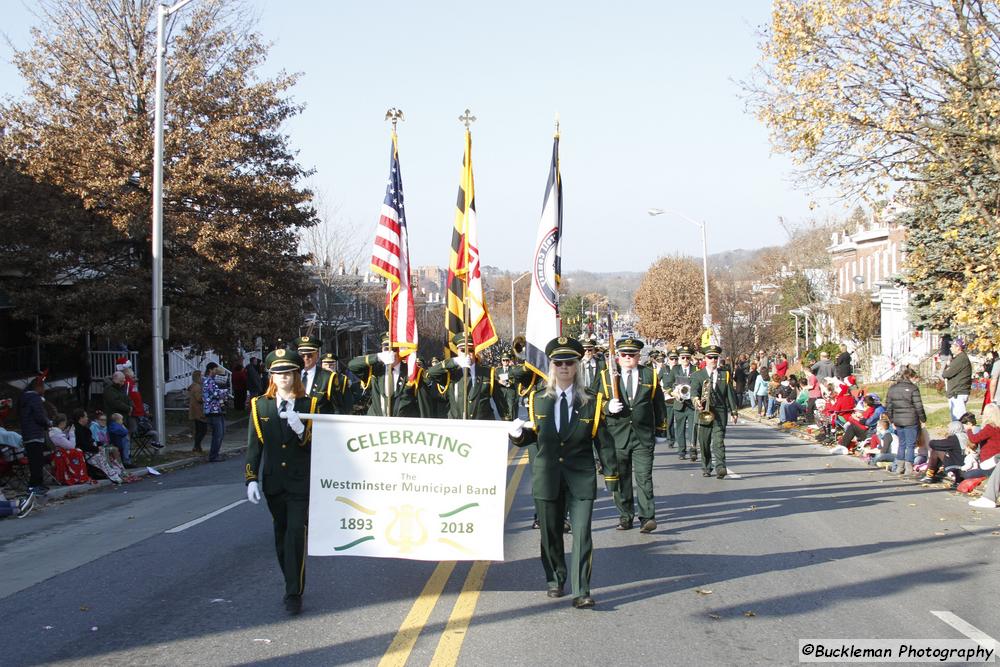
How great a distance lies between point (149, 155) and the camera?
2541 cm

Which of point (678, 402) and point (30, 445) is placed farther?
point (678, 402)

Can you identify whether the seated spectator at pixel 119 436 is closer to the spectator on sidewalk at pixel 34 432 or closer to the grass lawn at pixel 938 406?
the spectator on sidewalk at pixel 34 432

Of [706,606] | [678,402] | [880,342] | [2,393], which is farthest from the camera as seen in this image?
[880,342]

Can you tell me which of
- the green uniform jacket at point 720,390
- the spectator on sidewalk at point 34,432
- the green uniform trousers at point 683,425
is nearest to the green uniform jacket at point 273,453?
the green uniform jacket at point 720,390

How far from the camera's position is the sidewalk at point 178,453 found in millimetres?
15344

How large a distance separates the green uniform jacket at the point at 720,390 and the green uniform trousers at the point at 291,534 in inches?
328

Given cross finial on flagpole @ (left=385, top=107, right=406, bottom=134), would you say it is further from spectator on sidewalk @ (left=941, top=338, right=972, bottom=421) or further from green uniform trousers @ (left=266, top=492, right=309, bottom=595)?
spectator on sidewalk @ (left=941, top=338, right=972, bottom=421)

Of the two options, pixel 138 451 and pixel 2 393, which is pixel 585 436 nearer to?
pixel 138 451

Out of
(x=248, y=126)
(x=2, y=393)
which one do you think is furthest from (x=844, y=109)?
(x=2, y=393)

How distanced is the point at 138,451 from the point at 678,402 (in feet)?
35.0

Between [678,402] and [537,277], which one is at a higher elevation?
[537,277]

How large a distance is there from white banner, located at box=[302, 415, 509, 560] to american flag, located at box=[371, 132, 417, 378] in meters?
3.66

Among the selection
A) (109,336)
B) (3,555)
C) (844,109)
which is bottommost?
(3,555)

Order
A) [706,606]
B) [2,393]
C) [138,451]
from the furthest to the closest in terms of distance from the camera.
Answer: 1. [2,393]
2. [138,451]
3. [706,606]
